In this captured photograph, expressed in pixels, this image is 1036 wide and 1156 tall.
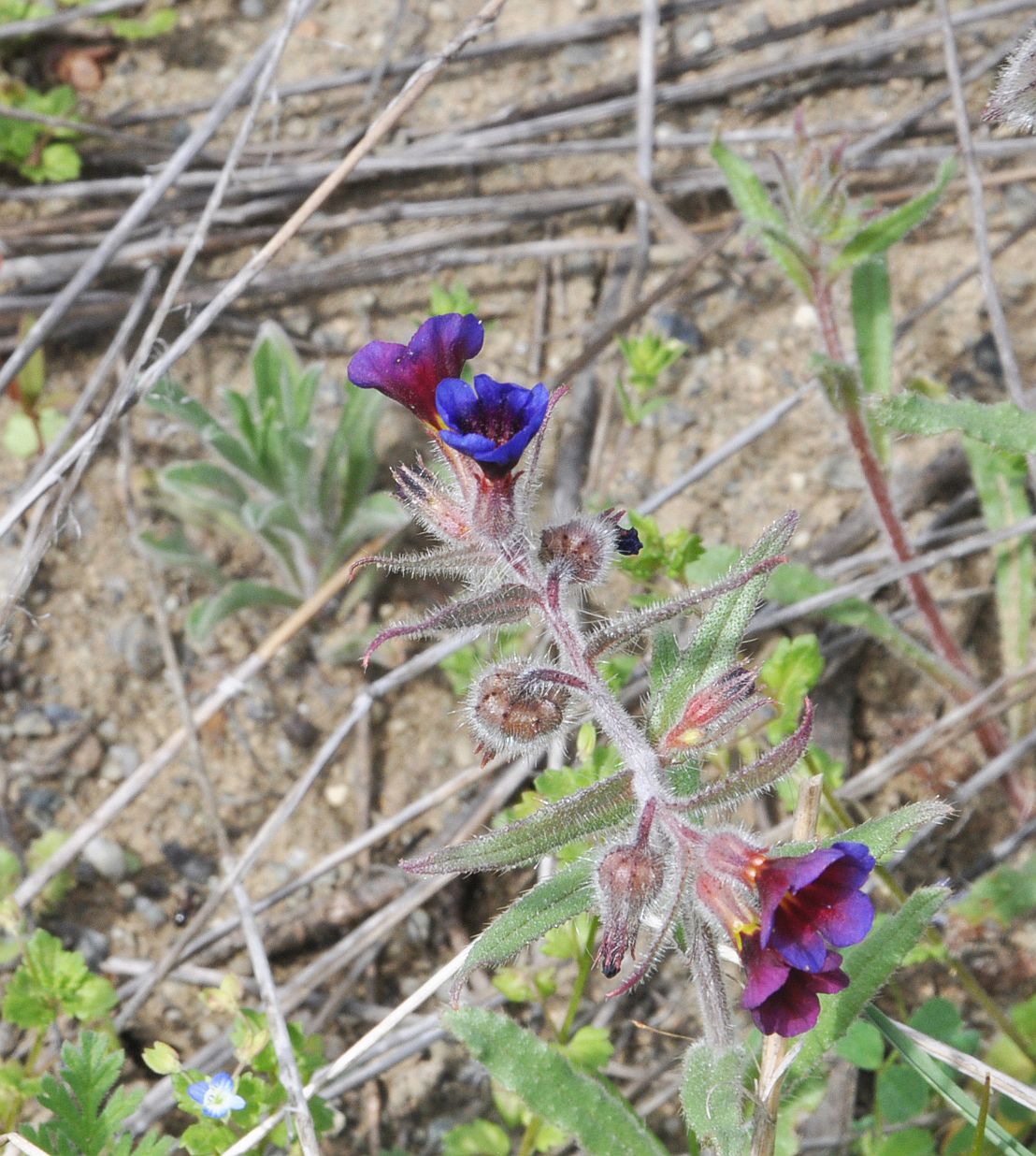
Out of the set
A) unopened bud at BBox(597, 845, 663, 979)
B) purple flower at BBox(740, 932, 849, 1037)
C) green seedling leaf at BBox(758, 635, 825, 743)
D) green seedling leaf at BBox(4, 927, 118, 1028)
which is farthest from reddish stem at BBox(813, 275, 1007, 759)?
green seedling leaf at BBox(4, 927, 118, 1028)

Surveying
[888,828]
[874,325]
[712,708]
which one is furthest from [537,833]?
[874,325]

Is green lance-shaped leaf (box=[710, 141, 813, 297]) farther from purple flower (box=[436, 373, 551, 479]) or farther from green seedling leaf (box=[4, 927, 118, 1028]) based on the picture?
green seedling leaf (box=[4, 927, 118, 1028])

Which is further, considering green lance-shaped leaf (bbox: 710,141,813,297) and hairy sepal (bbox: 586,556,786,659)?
green lance-shaped leaf (bbox: 710,141,813,297)

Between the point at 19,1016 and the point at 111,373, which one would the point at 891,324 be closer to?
the point at 111,373

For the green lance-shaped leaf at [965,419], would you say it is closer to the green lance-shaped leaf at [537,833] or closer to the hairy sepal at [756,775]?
the hairy sepal at [756,775]

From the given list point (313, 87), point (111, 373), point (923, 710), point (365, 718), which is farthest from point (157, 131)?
point (923, 710)
